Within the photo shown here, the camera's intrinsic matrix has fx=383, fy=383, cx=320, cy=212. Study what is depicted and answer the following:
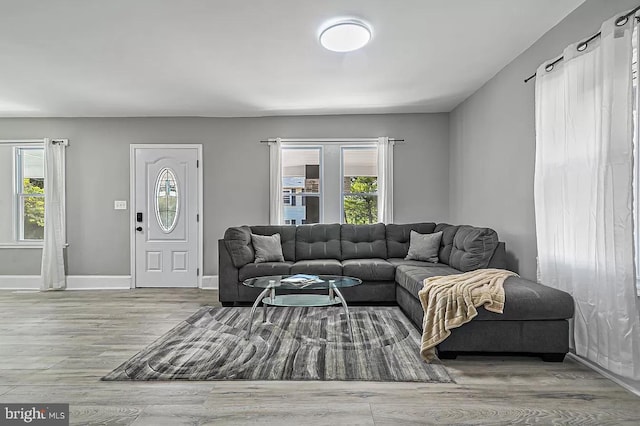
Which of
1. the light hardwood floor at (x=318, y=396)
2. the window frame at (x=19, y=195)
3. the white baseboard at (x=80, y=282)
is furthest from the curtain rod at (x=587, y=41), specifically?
the window frame at (x=19, y=195)

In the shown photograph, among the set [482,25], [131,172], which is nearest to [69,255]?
[131,172]

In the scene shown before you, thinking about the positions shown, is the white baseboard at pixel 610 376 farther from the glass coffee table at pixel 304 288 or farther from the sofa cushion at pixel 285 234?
the sofa cushion at pixel 285 234

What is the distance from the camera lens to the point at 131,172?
570 centimetres

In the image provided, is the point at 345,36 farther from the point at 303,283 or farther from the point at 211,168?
the point at 211,168

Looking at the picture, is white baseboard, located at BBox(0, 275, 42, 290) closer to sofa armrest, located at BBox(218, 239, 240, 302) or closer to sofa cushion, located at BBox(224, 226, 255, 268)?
sofa armrest, located at BBox(218, 239, 240, 302)

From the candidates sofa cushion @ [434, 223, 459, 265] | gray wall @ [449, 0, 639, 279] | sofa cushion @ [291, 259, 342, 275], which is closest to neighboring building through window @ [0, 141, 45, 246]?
sofa cushion @ [291, 259, 342, 275]

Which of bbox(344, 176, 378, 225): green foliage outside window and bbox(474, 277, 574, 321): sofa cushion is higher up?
bbox(344, 176, 378, 225): green foliage outside window

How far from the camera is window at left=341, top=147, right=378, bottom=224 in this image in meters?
5.69

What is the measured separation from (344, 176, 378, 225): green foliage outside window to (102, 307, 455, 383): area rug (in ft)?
Answer: 6.63

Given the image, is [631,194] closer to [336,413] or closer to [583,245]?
[583,245]

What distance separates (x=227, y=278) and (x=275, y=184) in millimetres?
1659

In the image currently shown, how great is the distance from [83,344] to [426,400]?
2.71 meters

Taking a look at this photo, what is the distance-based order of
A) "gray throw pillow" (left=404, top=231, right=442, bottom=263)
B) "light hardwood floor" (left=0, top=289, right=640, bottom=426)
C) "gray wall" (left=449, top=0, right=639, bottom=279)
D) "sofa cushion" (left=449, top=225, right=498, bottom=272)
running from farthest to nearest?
"gray throw pillow" (left=404, top=231, right=442, bottom=263) → "sofa cushion" (left=449, top=225, right=498, bottom=272) → "gray wall" (left=449, top=0, right=639, bottom=279) → "light hardwood floor" (left=0, top=289, right=640, bottom=426)

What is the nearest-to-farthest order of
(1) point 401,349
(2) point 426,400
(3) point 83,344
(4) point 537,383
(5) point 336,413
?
(5) point 336,413
(2) point 426,400
(4) point 537,383
(1) point 401,349
(3) point 83,344
